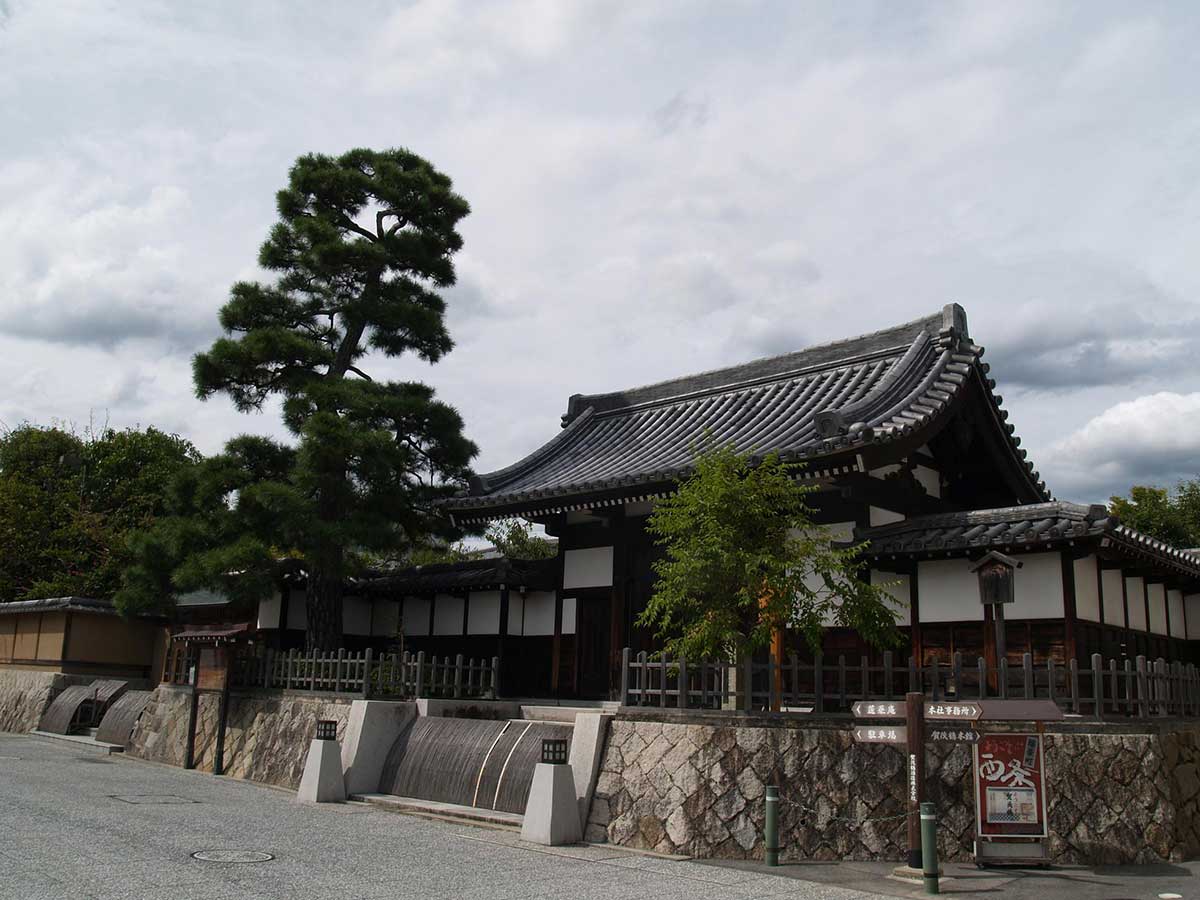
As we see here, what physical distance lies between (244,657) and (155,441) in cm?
2283

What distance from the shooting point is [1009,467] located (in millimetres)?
18672

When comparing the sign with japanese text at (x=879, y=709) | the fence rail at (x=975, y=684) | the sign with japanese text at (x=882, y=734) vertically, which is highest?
the fence rail at (x=975, y=684)

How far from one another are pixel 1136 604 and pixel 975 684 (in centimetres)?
433

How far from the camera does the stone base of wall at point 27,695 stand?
27.2 m

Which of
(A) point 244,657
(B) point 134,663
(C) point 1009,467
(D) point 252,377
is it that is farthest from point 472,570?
(B) point 134,663

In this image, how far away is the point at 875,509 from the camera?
15.5 meters

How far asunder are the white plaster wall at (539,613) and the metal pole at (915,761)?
10141 millimetres

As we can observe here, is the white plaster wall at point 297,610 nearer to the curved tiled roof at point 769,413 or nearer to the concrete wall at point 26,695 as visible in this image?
the curved tiled roof at point 769,413

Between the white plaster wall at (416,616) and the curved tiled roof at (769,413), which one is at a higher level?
the curved tiled roof at (769,413)

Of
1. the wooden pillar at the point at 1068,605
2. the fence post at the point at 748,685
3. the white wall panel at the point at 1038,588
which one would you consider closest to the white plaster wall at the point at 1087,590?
the wooden pillar at the point at 1068,605

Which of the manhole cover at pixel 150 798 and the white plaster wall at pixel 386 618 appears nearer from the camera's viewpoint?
the manhole cover at pixel 150 798

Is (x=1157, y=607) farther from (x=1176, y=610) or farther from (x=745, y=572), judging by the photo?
(x=745, y=572)

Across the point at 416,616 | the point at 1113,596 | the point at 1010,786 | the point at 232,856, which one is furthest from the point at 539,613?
the point at 1010,786

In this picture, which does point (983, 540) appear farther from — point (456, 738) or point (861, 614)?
point (456, 738)
